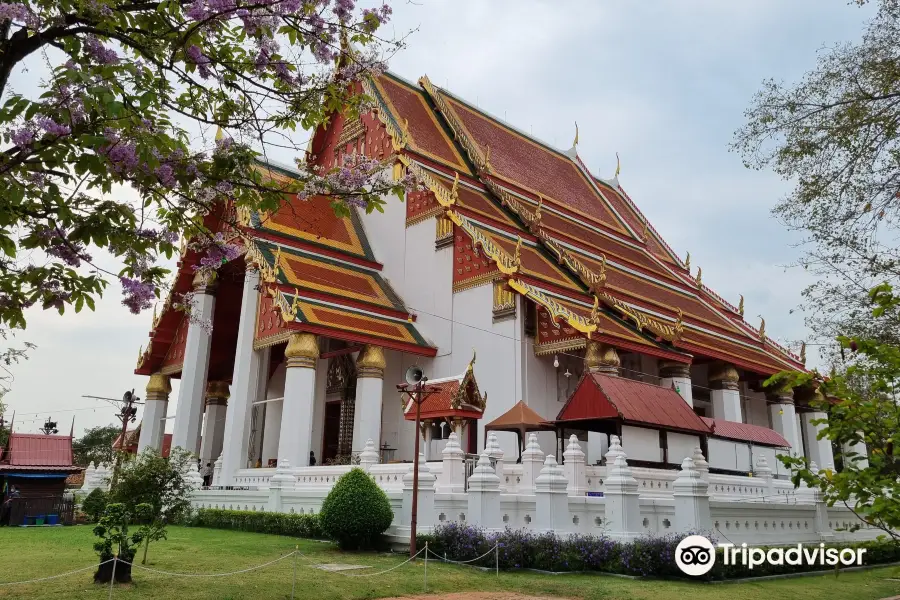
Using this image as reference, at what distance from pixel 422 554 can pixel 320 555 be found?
139 centimetres

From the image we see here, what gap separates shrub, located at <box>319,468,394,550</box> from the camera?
33.9ft

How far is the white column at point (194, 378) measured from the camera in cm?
1827

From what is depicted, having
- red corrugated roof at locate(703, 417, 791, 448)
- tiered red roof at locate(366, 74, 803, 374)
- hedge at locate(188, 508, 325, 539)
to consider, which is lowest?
hedge at locate(188, 508, 325, 539)

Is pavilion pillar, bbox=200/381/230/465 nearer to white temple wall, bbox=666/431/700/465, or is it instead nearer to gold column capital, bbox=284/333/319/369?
gold column capital, bbox=284/333/319/369

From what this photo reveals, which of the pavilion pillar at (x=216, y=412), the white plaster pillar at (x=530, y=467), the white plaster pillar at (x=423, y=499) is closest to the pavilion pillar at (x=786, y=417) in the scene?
the white plaster pillar at (x=530, y=467)

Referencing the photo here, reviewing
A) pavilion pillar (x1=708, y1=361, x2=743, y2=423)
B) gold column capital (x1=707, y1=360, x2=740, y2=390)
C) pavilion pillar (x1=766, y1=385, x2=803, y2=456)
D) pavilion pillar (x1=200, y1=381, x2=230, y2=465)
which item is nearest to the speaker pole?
pavilion pillar (x1=708, y1=361, x2=743, y2=423)

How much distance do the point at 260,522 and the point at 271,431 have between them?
566cm

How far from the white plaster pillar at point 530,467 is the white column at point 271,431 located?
851 centimetres

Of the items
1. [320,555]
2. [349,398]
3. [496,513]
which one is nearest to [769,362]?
[349,398]

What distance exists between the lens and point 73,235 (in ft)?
17.0

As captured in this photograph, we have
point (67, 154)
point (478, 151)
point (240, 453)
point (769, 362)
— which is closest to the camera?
point (67, 154)

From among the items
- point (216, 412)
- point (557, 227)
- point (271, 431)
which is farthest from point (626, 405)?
point (216, 412)

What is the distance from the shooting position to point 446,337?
1731cm

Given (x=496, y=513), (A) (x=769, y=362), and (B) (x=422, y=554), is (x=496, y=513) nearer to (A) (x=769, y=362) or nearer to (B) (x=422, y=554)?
(B) (x=422, y=554)
